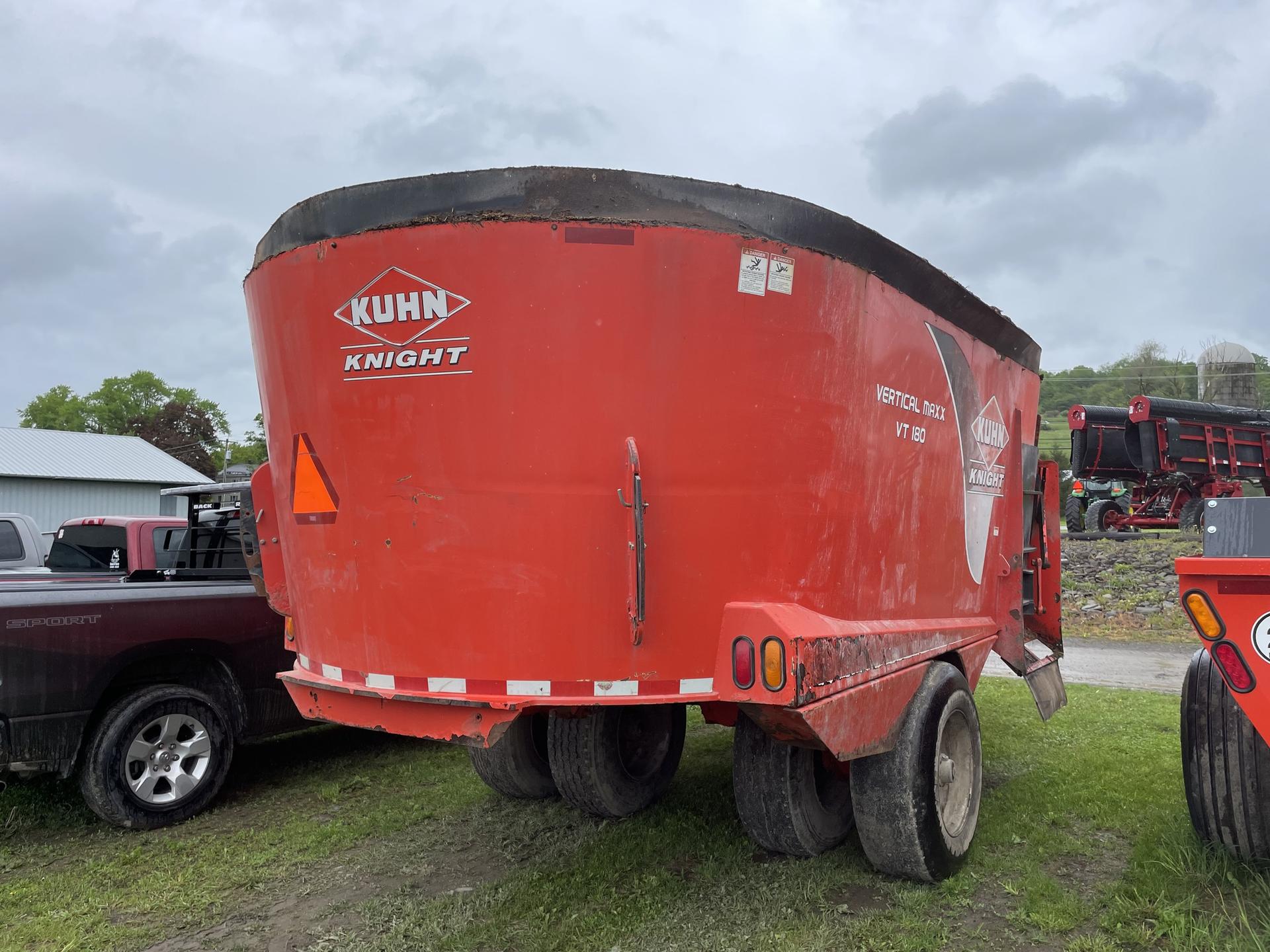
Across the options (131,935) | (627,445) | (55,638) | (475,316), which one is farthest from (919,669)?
(55,638)

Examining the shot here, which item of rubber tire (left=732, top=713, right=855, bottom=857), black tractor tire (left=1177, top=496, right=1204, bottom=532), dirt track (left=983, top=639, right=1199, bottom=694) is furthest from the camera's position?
black tractor tire (left=1177, top=496, right=1204, bottom=532)

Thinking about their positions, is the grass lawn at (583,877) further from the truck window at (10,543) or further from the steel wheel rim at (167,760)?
the truck window at (10,543)

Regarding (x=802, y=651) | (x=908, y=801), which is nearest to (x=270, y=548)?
(x=802, y=651)

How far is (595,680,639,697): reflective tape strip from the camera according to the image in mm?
3174

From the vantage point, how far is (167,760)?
5242 millimetres

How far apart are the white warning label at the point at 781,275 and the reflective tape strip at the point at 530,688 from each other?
1.63 meters

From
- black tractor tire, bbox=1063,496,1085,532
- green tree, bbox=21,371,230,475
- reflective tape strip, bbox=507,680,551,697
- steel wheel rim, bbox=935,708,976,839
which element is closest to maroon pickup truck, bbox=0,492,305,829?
reflective tape strip, bbox=507,680,551,697

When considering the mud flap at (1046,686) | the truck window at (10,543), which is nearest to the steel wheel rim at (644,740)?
the mud flap at (1046,686)

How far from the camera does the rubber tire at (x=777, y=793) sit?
13.5ft

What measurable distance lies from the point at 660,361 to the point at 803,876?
8.25ft

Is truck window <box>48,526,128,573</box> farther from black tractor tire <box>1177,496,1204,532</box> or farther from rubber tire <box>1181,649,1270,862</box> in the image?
black tractor tire <box>1177,496,1204,532</box>

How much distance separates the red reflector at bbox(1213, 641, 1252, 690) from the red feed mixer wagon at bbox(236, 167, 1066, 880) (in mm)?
1166

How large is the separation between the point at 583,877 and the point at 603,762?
0.69m

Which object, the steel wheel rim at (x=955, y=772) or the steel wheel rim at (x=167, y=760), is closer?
the steel wheel rim at (x=955, y=772)
